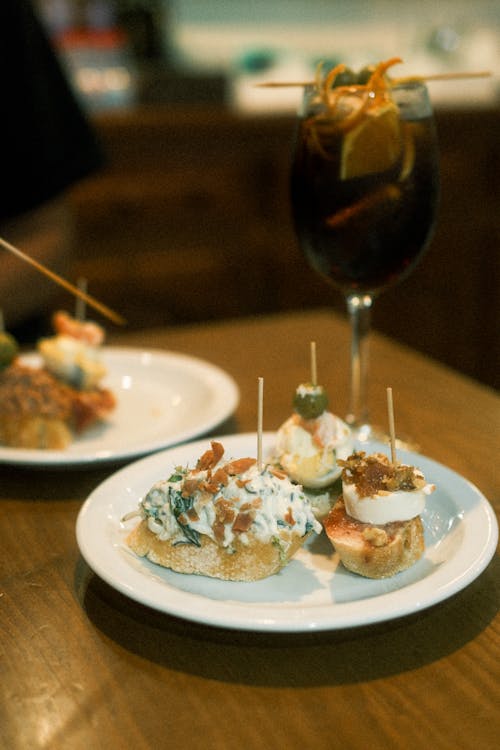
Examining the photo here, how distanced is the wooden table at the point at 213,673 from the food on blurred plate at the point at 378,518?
0.06 m

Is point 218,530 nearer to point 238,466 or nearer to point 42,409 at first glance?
point 238,466

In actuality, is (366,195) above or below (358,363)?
above

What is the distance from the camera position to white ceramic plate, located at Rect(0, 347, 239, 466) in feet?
3.57

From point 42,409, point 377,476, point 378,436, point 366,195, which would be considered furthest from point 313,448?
point 42,409

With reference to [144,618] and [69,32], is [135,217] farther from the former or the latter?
[144,618]

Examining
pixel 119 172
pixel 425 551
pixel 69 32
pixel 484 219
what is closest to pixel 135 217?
pixel 119 172

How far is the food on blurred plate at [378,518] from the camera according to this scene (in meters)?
0.81

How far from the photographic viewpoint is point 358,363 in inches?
48.2

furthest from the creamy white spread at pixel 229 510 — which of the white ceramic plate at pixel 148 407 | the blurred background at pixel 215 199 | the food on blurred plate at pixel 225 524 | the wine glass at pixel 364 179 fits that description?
the blurred background at pixel 215 199

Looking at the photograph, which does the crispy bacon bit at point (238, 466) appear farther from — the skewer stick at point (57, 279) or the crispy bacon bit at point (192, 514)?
the skewer stick at point (57, 279)

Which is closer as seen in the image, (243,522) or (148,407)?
(243,522)

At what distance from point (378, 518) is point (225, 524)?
15cm

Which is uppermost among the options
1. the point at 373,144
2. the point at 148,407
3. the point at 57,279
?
the point at 373,144

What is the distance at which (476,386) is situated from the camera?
56.3 inches
